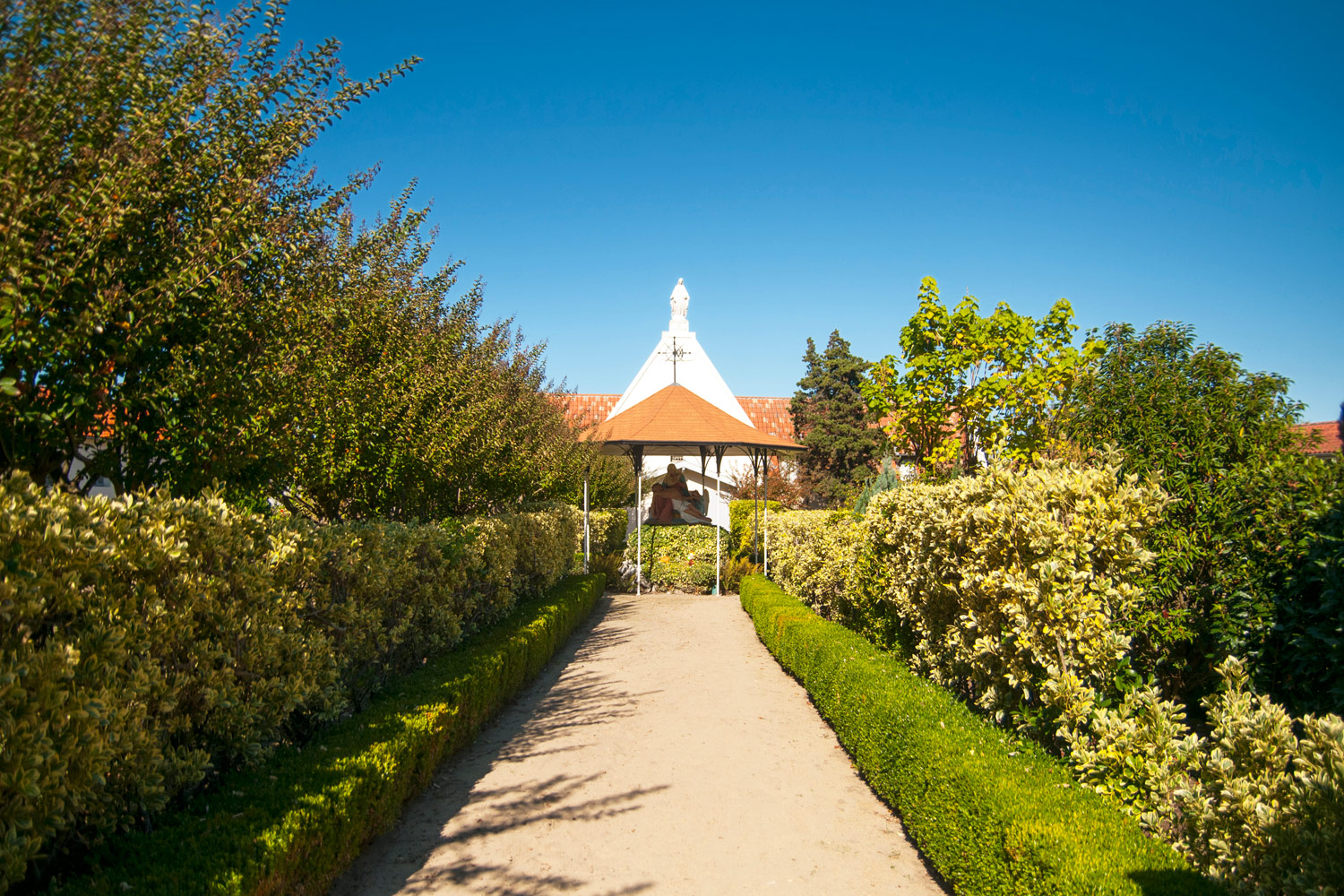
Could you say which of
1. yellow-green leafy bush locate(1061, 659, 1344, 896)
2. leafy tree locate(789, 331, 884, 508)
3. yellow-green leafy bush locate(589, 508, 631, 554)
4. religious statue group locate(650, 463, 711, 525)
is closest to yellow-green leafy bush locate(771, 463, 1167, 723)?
yellow-green leafy bush locate(1061, 659, 1344, 896)

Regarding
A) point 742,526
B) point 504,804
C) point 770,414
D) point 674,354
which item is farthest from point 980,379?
point 770,414

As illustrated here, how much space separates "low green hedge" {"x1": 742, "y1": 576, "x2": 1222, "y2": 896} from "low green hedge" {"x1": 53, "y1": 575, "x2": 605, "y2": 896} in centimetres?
315

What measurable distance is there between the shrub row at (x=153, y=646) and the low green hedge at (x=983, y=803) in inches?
143

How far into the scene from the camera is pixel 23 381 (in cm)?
385

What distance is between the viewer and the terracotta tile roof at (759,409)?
124ft

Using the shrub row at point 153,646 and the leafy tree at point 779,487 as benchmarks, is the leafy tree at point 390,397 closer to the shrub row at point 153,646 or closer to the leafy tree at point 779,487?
the shrub row at point 153,646

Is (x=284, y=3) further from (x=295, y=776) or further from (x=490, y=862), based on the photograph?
(x=490, y=862)

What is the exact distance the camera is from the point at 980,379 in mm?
10766

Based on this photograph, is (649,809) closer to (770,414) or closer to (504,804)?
(504,804)

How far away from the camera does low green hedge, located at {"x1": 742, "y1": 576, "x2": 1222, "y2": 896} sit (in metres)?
3.05

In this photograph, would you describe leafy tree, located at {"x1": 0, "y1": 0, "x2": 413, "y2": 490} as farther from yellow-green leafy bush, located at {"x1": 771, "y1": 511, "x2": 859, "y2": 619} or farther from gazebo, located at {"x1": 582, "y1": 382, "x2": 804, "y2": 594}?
gazebo, located at {"x1": 582, "y1": 382, "x2": 804, "y2": 594}

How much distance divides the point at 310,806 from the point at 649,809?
237 cm

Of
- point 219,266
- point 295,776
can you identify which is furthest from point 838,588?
point 219,266

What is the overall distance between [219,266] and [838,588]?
8376 millimetres
